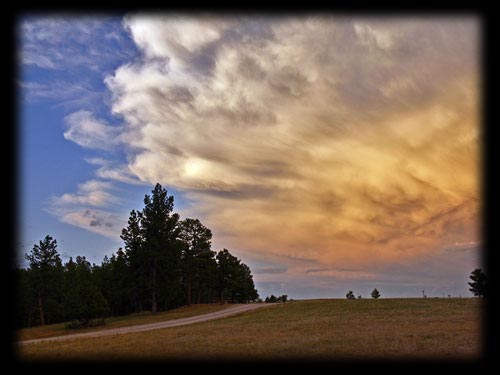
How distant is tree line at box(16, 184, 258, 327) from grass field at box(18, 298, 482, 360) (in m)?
23.4

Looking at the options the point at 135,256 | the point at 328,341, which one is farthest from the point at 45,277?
the point at 328,341

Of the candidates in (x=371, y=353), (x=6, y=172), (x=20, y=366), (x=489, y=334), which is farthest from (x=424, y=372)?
(x=371, y=353)

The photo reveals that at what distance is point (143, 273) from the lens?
187ft

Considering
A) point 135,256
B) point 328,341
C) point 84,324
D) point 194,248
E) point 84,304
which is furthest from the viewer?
point 194,248

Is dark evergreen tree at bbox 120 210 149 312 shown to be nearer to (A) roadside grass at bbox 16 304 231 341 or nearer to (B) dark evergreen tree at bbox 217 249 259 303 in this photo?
(A) roadside grass at bbox 16 304 231 341

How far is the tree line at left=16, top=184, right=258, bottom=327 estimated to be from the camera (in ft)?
164

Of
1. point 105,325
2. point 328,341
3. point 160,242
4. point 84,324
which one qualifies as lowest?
point 105,325

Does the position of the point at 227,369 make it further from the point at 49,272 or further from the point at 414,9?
the point at 49,272

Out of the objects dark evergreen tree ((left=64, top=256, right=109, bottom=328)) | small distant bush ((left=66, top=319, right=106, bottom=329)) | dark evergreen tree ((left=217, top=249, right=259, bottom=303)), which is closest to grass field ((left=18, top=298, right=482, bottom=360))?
dark evergreen tree ((left=64, top=256, right=109, bottom=328))

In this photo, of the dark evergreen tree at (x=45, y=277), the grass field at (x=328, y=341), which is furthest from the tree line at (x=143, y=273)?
the grass field at (x=328, y=341)

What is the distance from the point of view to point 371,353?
17672 millimetres

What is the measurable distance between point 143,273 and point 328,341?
38.2 m

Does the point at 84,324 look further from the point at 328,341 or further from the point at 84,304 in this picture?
the point at 328,341

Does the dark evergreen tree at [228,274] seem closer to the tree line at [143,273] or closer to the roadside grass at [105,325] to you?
the tree line at [143,273]
